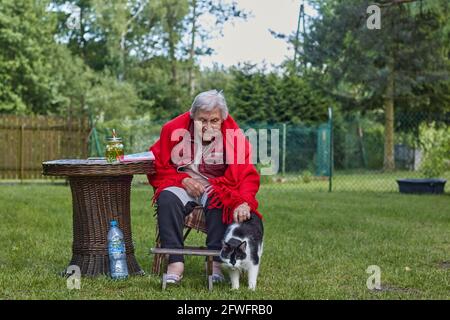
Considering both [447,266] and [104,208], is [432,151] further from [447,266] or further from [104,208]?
[104,208]

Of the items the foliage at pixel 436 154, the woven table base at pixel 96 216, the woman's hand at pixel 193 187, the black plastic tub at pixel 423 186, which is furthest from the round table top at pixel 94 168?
the foliage at pixel 436 154

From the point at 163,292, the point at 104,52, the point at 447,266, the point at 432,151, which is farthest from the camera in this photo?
the point at 104,52

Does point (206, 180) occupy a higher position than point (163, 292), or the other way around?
point (206, 180)

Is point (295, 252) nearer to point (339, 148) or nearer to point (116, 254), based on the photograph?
point (116, 254)

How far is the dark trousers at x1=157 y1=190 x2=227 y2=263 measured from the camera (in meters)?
4.69

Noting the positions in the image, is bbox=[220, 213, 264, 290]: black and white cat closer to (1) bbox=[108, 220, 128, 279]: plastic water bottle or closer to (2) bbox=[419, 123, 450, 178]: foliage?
(1) bbox=[108, 220, 128, 279]: plastic water bottle

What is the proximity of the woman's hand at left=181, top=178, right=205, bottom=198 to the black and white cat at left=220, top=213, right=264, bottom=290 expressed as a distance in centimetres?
45

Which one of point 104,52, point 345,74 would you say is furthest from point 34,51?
point 345,74

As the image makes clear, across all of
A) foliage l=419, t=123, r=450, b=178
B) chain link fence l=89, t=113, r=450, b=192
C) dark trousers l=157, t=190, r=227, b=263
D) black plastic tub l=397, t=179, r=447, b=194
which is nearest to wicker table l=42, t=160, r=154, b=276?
dark trousers l=157, t=190, r=227, b=263

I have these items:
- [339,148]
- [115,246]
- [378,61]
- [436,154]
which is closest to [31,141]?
[436,154]

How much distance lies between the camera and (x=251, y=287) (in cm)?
449

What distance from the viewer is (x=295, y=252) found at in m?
6.36

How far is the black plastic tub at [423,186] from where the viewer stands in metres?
14.2
